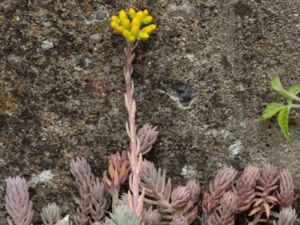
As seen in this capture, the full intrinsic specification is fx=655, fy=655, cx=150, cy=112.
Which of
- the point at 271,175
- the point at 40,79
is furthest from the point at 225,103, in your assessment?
the point at 40,79

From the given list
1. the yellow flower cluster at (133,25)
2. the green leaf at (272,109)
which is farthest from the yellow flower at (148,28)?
the green leaf at (272,109)

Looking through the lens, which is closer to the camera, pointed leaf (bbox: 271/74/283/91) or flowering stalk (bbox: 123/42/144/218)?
flowering stalk (bbox: 123/42/144/218)

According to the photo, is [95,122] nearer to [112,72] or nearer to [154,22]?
[112,72]

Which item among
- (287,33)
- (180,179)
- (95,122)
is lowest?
(180,179)

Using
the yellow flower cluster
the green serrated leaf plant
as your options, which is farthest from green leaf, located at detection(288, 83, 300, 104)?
the yellow flower cluster

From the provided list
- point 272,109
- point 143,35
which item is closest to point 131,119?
point 143,35

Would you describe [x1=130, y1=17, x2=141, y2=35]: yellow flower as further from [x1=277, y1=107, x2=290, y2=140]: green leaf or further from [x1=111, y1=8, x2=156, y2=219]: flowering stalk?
[x1=277, y1=107, x2=290, y2=140]: green leaf
